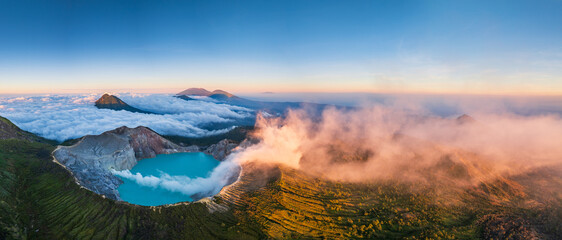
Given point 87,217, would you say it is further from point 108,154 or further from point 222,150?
point 222,150

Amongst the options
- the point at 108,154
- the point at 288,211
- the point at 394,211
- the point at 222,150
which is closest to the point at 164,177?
the point at 108,154

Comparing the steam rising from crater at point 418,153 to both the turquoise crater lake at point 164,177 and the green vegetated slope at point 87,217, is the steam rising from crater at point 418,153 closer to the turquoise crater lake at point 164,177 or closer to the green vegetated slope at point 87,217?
the turquoise crater lake at point 164,177

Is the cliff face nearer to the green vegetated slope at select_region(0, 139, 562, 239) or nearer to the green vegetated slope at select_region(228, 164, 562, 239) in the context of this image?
the green vegetated slope at select_region(0, 139, 562, 239)

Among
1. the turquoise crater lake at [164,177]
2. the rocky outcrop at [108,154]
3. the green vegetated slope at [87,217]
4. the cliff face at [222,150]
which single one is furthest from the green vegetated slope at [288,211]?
the cliff face at [222,150]

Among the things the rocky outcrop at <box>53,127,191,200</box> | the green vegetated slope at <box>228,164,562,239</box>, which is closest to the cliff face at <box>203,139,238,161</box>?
the rocky outcrop at <box>53,127,191,200</box>

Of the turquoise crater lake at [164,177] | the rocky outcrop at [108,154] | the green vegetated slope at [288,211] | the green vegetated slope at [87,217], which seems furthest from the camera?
the rocky outcrop at [108,154]
